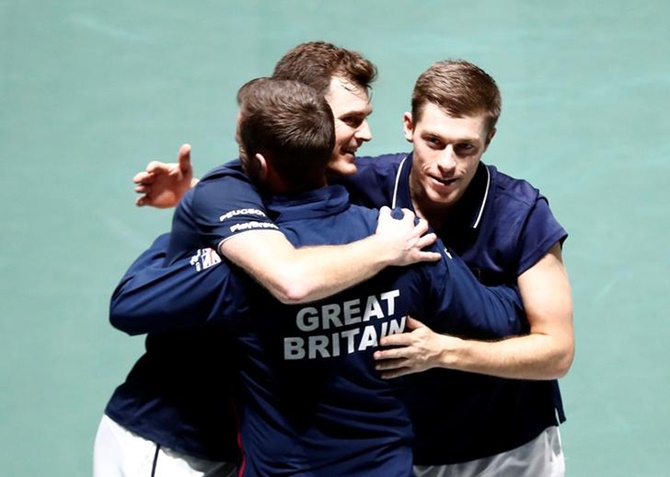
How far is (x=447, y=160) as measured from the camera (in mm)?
4039

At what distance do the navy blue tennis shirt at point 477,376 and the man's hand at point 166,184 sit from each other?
1.69 feet

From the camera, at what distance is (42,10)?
7656 mm

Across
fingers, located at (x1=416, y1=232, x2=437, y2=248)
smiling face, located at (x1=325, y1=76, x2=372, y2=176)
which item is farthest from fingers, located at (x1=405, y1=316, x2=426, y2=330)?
smiling face, located at (x1=325, y1=76, x2=372, y2=176)

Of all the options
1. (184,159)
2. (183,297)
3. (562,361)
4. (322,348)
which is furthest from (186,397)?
(562,361)

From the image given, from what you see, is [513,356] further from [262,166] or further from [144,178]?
[144,178]

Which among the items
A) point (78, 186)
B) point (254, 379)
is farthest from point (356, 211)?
point (78, 186)

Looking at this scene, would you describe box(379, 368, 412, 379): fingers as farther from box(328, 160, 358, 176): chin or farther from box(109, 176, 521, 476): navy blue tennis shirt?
box(328, 160, 358, 176): chin

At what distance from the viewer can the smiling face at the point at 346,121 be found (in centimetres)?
422

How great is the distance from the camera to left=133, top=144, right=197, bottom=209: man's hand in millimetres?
4188

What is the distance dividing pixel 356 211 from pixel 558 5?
452 centimetres

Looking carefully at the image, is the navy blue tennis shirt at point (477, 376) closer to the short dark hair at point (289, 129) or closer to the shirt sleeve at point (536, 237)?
the shirt sleeve at point (536, 237)

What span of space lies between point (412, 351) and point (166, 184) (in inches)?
41.7

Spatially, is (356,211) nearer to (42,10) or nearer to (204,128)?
(204,128)

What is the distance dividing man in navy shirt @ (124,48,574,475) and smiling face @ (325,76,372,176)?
87mm
